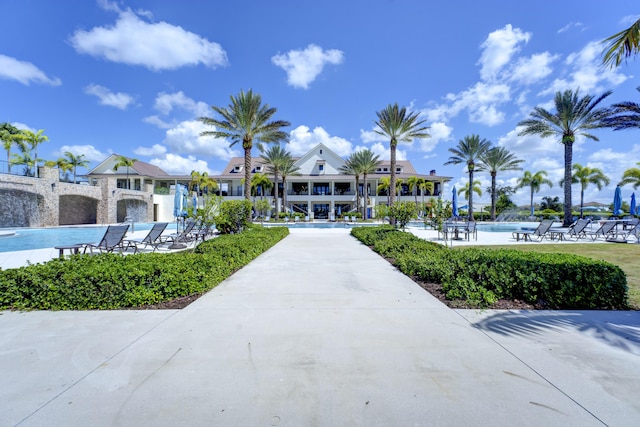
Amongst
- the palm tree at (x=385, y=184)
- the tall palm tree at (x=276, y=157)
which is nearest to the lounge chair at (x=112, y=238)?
the tall palm tree at (x=276, y=157)

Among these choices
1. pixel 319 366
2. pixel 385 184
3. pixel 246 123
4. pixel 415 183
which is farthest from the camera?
pixel 415 183

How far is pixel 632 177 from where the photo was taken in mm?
35906

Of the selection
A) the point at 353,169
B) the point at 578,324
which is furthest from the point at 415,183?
the point at 578,324

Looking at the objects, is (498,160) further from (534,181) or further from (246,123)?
(246,123)

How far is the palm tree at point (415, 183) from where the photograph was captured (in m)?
44.1

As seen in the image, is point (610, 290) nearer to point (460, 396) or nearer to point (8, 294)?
point (460, 396)

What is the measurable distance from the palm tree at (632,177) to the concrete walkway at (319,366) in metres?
44.6

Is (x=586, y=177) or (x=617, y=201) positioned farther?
(x=586, y=177)

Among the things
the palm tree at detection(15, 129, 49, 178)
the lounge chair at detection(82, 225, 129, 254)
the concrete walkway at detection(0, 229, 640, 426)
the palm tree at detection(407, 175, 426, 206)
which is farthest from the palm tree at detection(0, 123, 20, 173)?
the palm tree at detection(407, 175, 426, 206)

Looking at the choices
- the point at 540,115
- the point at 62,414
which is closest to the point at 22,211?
the point at 62,414

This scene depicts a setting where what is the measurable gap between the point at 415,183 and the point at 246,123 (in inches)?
1217

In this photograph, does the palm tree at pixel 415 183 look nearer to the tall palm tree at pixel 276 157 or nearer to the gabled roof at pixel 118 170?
the tall palm tree at pixel 276 157

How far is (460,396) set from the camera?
2.63m

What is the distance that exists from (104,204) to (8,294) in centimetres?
2947
